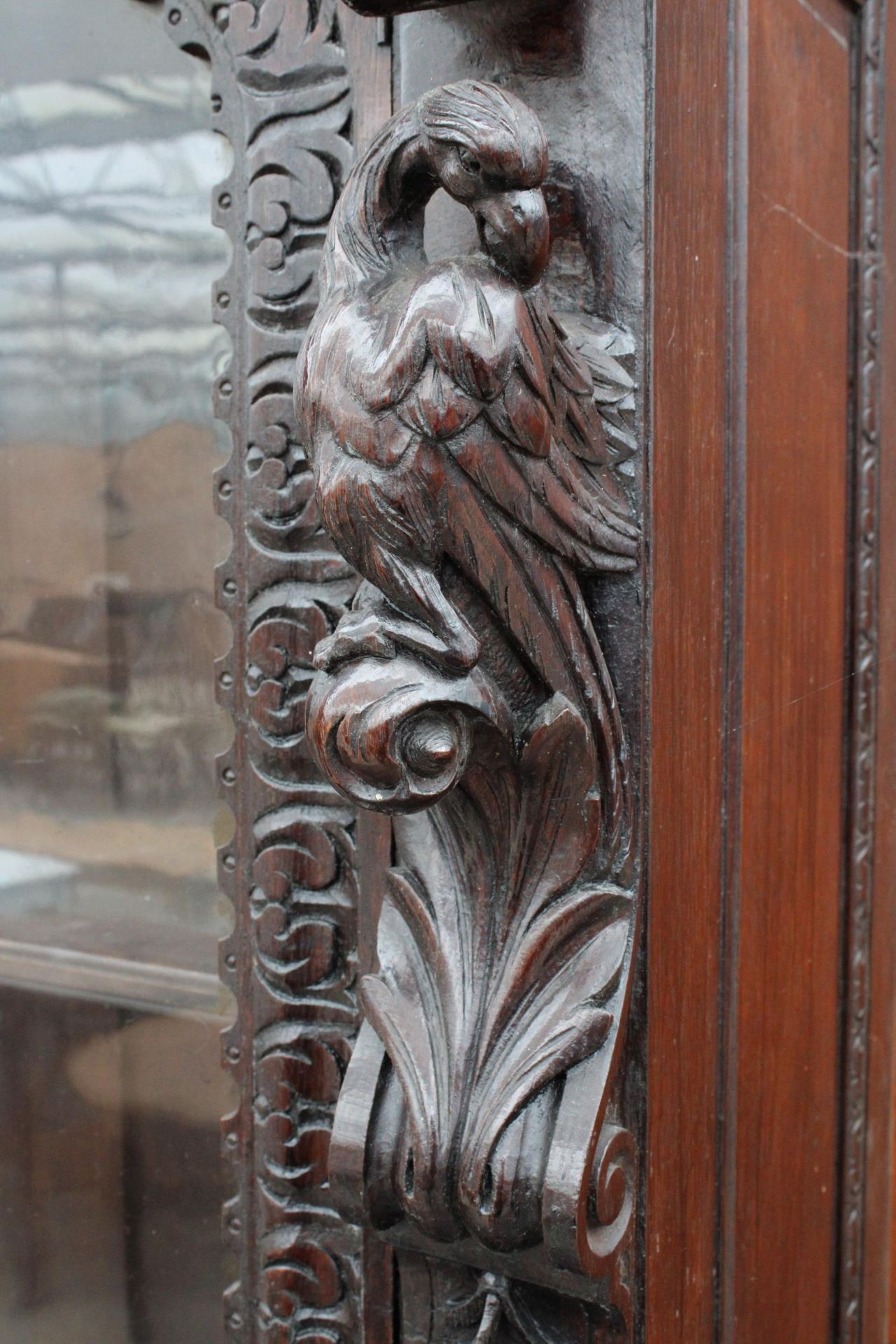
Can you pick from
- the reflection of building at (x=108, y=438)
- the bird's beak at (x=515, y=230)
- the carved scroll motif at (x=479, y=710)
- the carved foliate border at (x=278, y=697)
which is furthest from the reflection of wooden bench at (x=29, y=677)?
the bird's beak at (x=515, y=230)

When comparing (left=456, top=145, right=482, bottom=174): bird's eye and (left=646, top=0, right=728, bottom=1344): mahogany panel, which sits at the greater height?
(left=456, top=145, right=482, bottom=174): bird's eye

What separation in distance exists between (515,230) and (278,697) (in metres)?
0.30

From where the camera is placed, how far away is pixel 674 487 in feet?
1.74

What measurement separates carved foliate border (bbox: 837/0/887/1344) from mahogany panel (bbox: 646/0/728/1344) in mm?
213

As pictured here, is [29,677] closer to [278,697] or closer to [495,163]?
[278,697]

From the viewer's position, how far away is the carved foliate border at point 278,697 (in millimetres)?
636

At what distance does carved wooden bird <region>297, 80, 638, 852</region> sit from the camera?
445 millimetres

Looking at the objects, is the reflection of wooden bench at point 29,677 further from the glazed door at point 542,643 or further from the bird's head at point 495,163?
the bird's head at point 495,163

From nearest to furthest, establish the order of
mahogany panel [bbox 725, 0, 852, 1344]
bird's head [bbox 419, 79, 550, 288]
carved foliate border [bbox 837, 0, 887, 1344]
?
bird's head [bbox 419, 79, 550, 288]
mahogany panel [bbox 725, 0, 852, 1344]
carved foliate border [bbox 837, 0, 887, 1344]

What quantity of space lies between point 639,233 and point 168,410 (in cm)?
34

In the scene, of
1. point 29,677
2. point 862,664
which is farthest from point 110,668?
point 862,664

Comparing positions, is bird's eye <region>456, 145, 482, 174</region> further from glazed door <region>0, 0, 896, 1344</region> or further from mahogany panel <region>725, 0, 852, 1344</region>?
mahogany panel <region>725, 0, 852, 1344</region>

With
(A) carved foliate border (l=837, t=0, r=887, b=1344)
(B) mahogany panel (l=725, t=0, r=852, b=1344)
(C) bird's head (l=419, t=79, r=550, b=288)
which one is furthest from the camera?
(A) carved foliate border (l=837, t=0, r=887, b=1344)

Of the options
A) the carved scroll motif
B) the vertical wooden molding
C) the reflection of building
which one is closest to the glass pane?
the reflection of building
